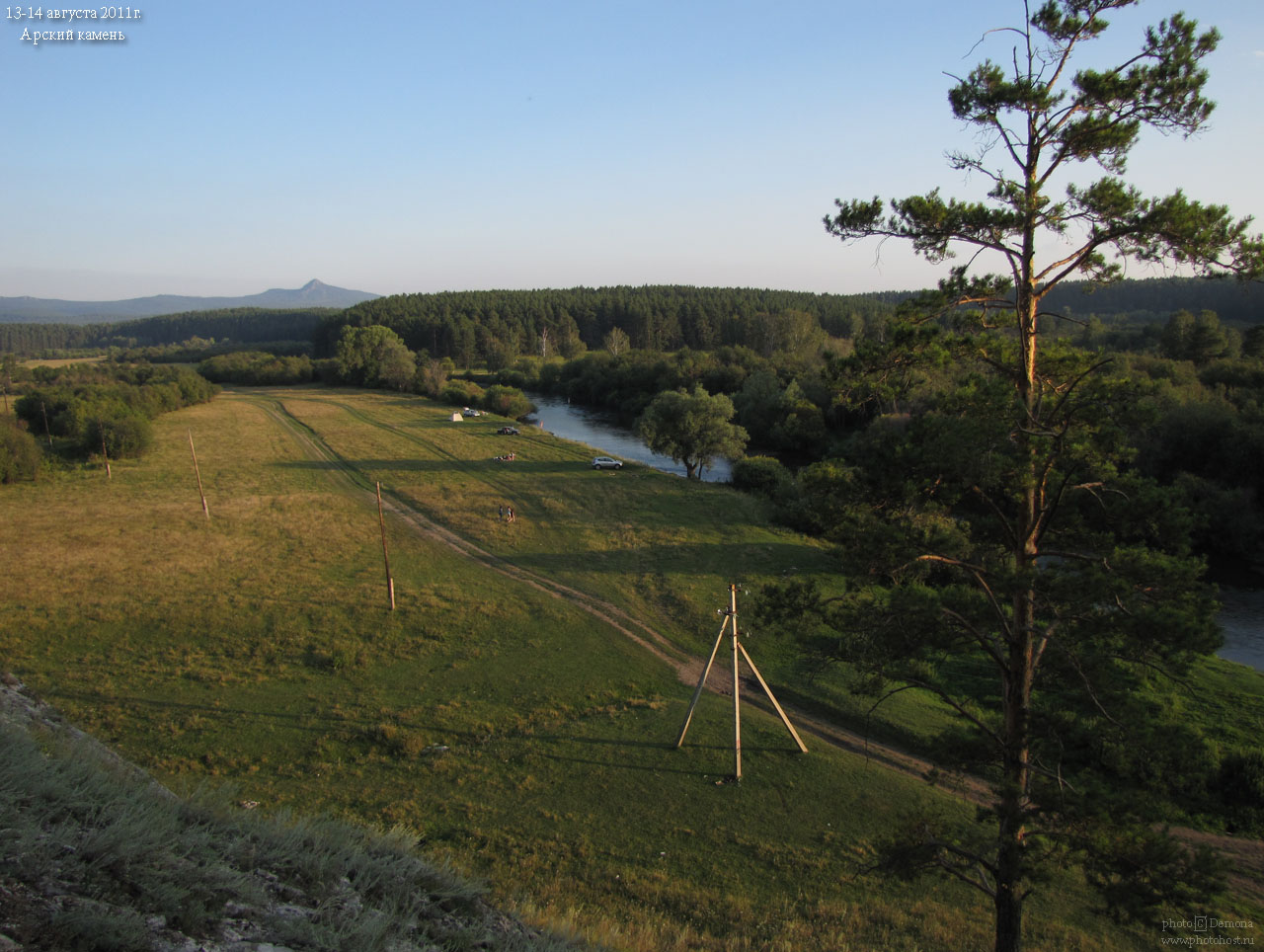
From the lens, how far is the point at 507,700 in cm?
1717

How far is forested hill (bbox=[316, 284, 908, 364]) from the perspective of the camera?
11331 centimetres

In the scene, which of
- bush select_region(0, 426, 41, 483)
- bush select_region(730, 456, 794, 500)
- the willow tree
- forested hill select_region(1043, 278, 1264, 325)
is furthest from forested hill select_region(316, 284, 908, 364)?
the willow tree

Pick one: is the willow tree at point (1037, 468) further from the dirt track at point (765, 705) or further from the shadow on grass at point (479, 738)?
the shadow on grass at point (479, 738)

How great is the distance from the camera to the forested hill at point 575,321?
113 meters

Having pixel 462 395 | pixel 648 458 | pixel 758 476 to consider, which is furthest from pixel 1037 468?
pixel 462 395

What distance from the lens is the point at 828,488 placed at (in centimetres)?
892

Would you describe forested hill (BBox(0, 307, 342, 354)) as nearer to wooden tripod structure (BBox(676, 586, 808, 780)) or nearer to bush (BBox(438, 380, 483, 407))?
bush (BBox(438, 380, 483, 407))

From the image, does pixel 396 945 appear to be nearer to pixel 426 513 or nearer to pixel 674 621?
pixel 674 621

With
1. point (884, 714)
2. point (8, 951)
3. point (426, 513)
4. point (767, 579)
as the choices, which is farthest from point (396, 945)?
point (426, 513)

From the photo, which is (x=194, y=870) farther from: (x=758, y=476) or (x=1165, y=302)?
(x=1165, y=302)

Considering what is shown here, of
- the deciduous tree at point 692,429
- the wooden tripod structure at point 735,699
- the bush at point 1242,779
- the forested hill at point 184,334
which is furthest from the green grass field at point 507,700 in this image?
Result: the forested hill at point 184,334

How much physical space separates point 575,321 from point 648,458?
78.1 meters

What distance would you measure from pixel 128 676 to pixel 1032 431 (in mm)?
21215

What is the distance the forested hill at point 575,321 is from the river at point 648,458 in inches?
933
